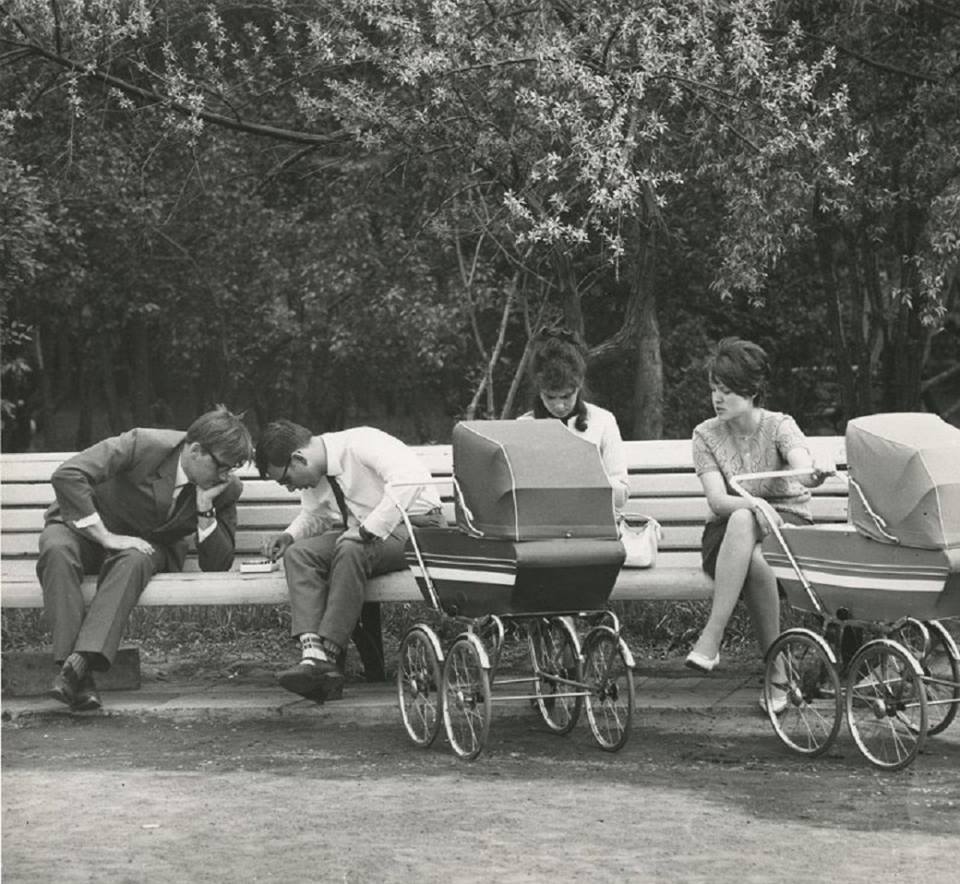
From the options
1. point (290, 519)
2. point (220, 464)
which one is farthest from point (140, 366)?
point (220, 464)

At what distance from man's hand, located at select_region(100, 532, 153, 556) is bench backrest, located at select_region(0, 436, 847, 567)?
3.05 ft

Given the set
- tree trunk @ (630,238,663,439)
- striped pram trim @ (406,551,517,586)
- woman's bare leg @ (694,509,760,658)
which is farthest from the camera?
tree trunk @ (630,238,663,439)

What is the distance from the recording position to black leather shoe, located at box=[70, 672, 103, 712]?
24.6ft

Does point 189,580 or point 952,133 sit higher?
point 952,133

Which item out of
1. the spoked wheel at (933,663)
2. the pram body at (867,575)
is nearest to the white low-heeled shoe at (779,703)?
the pram body at (867,575)

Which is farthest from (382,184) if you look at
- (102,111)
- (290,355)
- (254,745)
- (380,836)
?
(380,836)

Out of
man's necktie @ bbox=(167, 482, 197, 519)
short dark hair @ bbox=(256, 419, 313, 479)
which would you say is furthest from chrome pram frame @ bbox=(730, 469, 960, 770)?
man's necktie @ bbox=(167, 482, 197, 519)

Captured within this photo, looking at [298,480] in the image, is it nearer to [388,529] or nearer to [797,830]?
[388,529]

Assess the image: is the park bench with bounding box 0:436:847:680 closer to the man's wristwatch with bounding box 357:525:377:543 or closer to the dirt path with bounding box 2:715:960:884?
the man's wristwatch with bounding box 357:525:377:543

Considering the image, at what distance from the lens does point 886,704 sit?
6.13 metres

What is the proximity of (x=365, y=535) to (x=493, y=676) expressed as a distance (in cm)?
106

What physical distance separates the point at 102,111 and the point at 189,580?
4643 millimetres

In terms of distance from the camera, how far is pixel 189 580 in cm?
780

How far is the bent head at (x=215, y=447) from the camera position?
7785 millimetres
